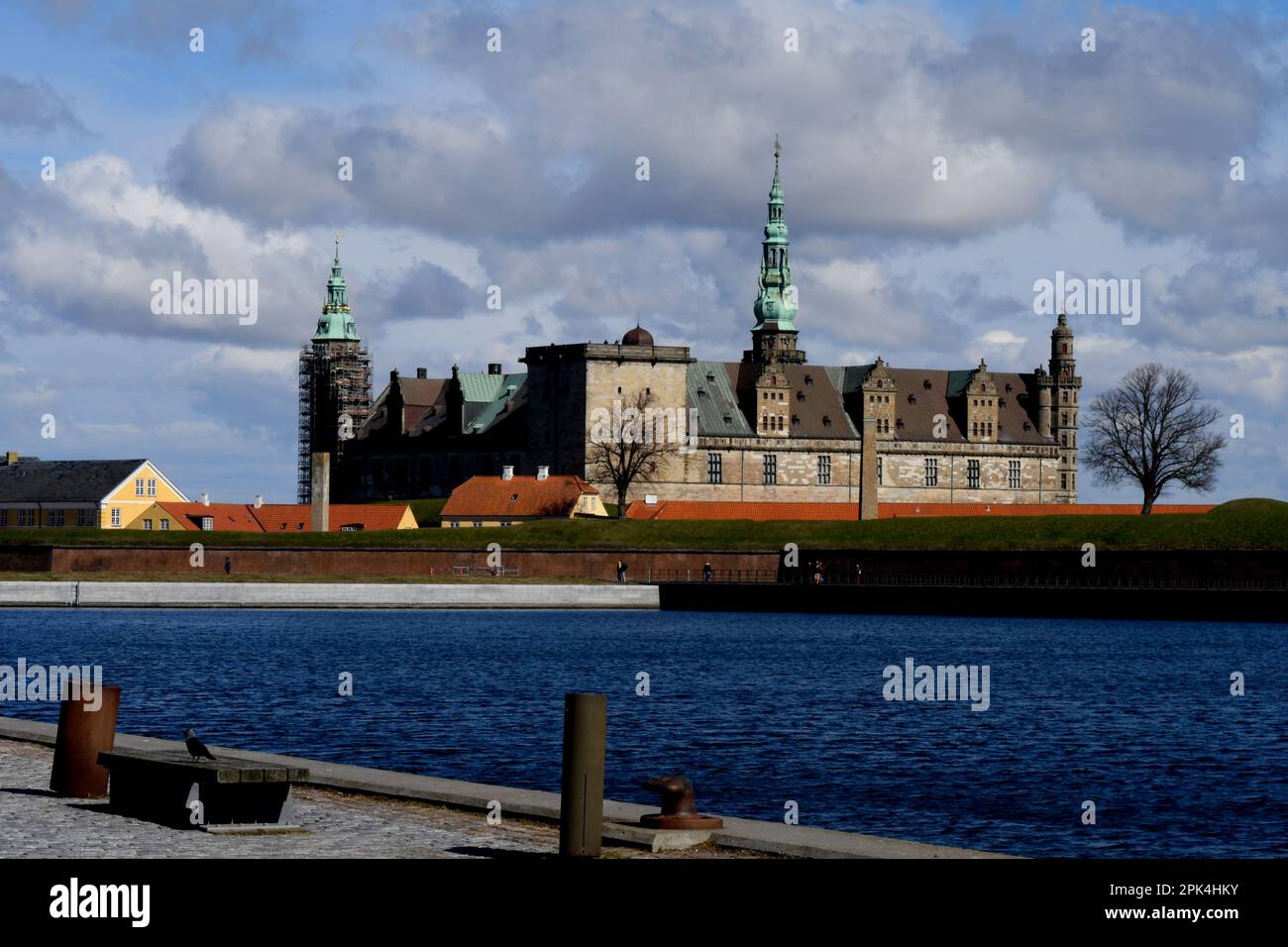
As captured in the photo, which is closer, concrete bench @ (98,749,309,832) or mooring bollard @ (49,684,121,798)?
concrete bench @ (98,749,309,832)

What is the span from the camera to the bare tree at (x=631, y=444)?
419 feet

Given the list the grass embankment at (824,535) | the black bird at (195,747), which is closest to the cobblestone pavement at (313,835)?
the black bird at (195,747)

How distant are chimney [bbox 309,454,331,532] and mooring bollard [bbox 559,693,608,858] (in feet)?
328

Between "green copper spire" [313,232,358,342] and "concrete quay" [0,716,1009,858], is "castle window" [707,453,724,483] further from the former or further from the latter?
"concrete quay" [0,716,1009,858]

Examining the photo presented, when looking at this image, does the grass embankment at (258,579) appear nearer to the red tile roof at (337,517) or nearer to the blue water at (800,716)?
the blue water at (800,716)

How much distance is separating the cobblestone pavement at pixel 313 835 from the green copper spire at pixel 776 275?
500 ft

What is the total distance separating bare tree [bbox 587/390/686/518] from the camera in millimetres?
127688

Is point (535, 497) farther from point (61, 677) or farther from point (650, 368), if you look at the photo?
point (61, 677)

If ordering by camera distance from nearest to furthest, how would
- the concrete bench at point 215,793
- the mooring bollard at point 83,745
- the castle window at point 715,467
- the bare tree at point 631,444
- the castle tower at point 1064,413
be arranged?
1. the concrete bench at point 215,793
2. the mooring bollard at point 83,745
3. the bare tree at point 631,444
4. the castle window at point 715,467
5. the castle tower at point 1064,413

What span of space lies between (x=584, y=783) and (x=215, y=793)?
3.37 m

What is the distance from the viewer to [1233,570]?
295 feet

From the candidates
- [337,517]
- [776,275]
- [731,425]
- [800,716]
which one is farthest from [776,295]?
[800,716]

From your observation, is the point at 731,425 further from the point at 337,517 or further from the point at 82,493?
the point at 82,493

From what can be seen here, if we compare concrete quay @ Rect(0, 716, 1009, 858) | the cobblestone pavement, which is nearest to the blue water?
concrete quay @ Rect(0, 716, 1009, 858)
